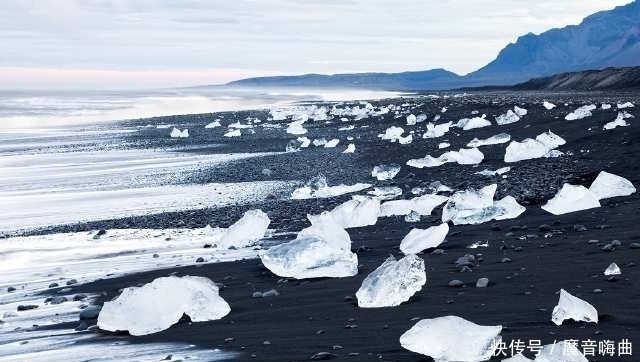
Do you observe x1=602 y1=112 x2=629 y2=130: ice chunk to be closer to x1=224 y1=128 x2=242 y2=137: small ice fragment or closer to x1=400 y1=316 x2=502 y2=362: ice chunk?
x1=400 y1=316 x2=502 y2=362: ice chunk

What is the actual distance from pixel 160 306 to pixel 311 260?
6.36 ft

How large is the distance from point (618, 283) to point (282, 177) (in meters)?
13.8

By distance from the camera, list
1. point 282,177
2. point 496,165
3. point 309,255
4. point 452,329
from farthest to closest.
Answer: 1. point 282,177
2. point 496,165
3. point 309,255
4. point 452,329

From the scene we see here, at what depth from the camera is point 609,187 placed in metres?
11.5

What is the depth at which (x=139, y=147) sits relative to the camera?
32375 millimetres

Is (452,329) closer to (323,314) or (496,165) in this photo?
(323,314)

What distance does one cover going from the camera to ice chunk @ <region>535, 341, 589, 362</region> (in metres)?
4.38

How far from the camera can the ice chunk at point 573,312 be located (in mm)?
5340

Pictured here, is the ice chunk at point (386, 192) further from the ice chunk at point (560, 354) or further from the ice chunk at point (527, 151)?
the ice chunk at point (560, 354)

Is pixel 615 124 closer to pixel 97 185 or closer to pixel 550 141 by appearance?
pixel 550 141

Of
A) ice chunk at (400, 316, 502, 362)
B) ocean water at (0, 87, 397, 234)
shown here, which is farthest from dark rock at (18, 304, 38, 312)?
ocean water at (0, 87, 397, 234)

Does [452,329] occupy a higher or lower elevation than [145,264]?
higher

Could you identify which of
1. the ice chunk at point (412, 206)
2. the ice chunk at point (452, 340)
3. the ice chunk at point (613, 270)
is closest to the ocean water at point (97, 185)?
the ice chunk at point (412, 206)

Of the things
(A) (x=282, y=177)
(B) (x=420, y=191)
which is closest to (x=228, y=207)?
(B) (x=420, y=191)
